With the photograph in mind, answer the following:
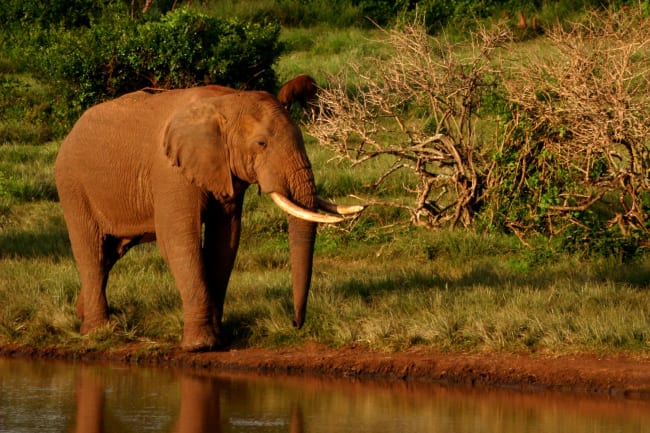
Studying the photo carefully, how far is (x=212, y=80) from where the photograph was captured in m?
19.3

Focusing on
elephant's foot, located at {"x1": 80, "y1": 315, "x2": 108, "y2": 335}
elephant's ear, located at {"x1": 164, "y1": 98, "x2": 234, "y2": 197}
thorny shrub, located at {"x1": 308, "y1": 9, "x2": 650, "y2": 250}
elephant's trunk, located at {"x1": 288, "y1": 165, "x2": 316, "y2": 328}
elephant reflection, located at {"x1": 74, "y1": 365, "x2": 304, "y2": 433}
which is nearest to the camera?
elephant reflection, located at {"x1": 74, "y1": 365, "x2": 304, "y2": 433}

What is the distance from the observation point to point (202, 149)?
33.0 ft

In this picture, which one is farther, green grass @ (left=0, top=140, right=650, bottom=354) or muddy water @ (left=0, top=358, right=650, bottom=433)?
green grass @ (left=0, top=140, right=650, bottom=354)

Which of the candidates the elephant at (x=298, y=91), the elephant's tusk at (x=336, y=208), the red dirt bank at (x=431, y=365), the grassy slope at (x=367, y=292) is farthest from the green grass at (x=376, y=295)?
the elephant at (x=298, y=91)

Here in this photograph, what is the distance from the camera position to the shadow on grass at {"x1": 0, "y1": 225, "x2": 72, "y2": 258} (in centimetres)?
1404

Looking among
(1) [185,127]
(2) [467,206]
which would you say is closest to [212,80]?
(2) [467,206]

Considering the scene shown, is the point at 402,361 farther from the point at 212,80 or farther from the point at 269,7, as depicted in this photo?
the point at 269,7

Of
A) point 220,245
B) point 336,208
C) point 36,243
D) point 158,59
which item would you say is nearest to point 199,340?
point 220,245

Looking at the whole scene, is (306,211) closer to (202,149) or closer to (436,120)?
(202,149)

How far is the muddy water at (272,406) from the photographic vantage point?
321 inches

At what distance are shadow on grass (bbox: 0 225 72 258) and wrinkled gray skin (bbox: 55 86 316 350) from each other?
290 centimetres

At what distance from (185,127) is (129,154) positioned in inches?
27.0

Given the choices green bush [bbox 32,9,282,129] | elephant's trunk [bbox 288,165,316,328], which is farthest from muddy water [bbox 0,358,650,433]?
green bush [bbox 32,9,282,129]

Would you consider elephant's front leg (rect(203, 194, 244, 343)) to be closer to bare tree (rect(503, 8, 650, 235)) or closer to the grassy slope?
the grassy slope
